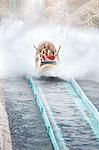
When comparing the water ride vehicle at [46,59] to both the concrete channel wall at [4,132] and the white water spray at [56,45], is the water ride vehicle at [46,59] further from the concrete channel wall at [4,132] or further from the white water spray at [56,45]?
the concrete channel wall at [4,132]

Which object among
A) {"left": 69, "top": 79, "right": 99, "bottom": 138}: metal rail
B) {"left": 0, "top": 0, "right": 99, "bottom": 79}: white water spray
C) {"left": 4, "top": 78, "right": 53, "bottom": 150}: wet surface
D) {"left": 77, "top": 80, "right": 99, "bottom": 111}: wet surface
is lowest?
{"left": 77, "top": 80, "right": 99, "bottom": 111}: wet surface

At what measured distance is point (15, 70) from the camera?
22.6 m

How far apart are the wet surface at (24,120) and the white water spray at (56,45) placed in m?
3.41

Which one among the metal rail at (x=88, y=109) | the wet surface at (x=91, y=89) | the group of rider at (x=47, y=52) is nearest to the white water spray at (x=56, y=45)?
the group of rider at (x=47, y=52)

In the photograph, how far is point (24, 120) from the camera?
1320 centimetres

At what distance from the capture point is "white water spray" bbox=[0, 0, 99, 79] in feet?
72.0

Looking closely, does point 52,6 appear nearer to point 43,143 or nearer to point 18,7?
point 18,7

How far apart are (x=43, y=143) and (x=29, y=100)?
5.09 meters

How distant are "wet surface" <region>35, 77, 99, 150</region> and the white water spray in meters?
1.99

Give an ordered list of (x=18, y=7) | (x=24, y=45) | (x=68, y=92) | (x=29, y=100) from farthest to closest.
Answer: (x=18, y=7) → (x=24, y=45) → (x=68, y=92) → (x=29, y=100)

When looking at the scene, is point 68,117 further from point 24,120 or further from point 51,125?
point 24,120

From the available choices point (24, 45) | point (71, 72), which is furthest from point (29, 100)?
point (24, 45)

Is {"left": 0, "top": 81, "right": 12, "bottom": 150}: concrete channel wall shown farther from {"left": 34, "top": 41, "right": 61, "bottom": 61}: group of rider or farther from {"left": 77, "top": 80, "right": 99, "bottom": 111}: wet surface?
{"left": 34, "top": 41, "right": 61, "bottom": 61}: group of rider

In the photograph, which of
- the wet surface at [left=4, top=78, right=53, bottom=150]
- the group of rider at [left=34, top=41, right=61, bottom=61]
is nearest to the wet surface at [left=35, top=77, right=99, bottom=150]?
the wet surface at [left=4, top=78, right=53, bottom=150]
